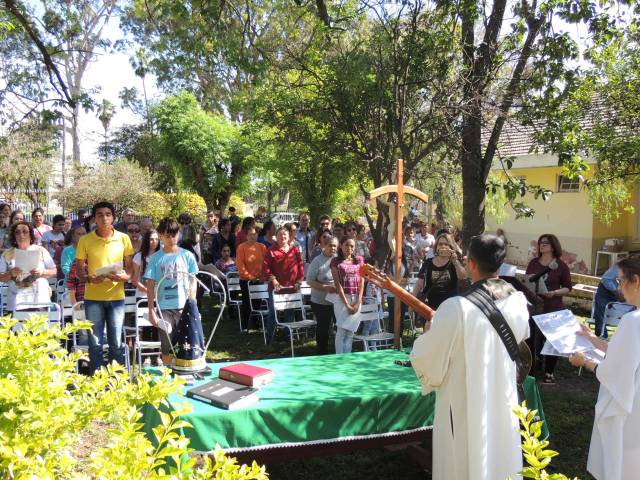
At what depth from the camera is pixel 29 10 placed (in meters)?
8.77

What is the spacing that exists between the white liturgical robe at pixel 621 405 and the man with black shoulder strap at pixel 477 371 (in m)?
0.56

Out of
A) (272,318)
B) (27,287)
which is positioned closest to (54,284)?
(27,287)

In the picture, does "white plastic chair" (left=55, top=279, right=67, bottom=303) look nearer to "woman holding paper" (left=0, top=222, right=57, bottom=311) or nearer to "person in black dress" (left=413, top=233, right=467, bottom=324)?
"woman holding paper" (left=0, top=222, right=57, bottom=311)

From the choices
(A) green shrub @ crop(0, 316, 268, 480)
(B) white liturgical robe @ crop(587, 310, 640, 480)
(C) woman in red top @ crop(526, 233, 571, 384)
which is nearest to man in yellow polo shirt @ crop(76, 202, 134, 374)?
(A) green shrub @ crop(0, 316, 268, 480)

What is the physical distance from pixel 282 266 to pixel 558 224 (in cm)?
1178

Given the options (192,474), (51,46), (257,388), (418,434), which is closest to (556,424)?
(418,434)

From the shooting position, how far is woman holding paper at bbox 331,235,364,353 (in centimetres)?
709

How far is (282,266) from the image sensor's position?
8797mm

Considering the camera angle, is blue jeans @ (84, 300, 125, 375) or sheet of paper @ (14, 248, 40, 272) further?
sheet of paper @ (14, 248, 40, 272)

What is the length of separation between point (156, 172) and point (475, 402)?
112ft

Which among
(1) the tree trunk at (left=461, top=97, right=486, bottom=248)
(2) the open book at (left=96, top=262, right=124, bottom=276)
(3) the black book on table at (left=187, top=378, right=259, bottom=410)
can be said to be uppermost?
(1) the tree trunk at (left=461, top=97, right=486, bottom=248)

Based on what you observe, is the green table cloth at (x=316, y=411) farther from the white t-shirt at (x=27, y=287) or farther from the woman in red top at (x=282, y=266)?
the woman in red top at (x=282, y=266)

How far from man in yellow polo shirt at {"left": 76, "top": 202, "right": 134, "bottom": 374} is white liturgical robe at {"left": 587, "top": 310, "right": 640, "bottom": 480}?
4576mm

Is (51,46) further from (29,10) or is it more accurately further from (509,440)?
(509,440)
